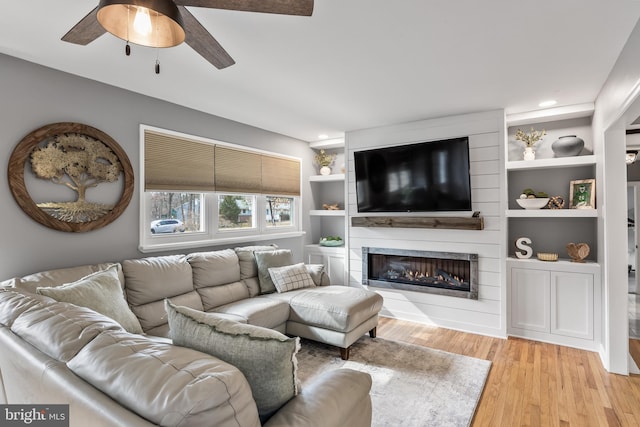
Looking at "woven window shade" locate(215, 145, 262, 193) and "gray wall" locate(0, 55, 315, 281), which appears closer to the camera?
"gray wall" locate(0, 55, 315, 281)

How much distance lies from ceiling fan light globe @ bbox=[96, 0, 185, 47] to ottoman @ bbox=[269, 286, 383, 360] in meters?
2.42

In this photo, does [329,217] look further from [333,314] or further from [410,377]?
[410,377]

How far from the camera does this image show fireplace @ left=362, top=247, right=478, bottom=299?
3.89 metres

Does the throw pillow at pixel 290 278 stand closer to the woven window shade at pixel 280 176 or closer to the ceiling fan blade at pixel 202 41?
the woven window shade at pixel 280 176

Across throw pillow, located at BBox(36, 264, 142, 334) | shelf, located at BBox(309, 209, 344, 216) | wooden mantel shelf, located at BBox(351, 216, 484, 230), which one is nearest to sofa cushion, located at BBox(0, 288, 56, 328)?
throw pillow, located at BBox(36, 264, 142, 334)

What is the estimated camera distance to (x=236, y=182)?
163 inches

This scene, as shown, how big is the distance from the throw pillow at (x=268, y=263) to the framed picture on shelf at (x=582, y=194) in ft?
10.5

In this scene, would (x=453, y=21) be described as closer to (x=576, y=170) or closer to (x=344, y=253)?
(x=576, y=170)

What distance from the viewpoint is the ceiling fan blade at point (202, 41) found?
1.53m

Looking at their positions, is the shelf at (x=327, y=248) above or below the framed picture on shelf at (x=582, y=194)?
below

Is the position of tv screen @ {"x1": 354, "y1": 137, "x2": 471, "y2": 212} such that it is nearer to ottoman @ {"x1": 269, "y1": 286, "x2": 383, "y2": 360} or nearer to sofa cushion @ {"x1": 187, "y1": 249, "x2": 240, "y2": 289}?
ottoman @ {"x1": 269, "y1": 286, "x2": 383, "y2": 360}

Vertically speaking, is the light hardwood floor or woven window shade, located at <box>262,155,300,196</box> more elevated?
woven window shade, located at <box>262,155,300,196</box>

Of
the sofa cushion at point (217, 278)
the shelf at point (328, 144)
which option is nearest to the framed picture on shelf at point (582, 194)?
the shelf at point (328, 144)

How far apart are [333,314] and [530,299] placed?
2.25m
